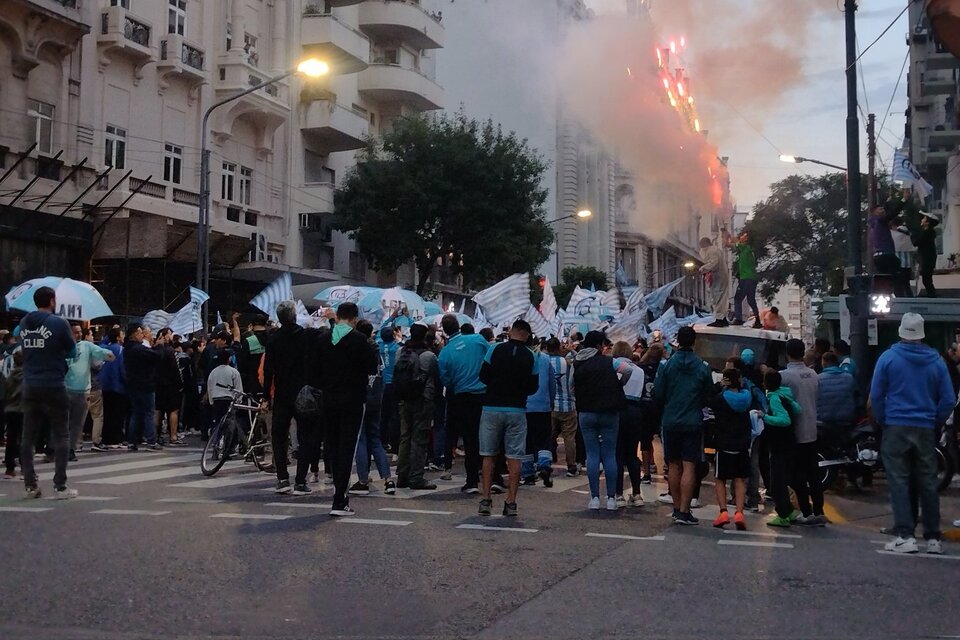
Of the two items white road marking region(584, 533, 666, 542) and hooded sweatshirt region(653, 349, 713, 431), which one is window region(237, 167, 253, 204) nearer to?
hooded sweatshirt region(653, 349, 713, 431)

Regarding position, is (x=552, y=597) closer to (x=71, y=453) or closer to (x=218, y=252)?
(x=71, y=453)

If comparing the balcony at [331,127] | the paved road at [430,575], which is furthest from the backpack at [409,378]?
the balcony at [331,127]

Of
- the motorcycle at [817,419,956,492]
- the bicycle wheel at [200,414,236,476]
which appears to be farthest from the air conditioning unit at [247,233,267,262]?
the motorcycle at [817,419,956,492]

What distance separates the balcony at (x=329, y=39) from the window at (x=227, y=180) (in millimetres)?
5259

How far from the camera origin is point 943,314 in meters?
20.0

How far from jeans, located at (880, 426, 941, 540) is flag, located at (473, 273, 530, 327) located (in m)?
14.5

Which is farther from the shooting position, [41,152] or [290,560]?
[41,152]

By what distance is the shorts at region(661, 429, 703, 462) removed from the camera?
10.4m

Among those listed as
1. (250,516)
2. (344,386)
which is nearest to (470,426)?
(344,386)

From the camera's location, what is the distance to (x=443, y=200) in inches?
1519

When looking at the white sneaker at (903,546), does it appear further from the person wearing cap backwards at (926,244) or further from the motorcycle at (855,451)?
the person wearing cap backwards at (926,244)

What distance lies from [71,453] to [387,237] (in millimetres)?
24814

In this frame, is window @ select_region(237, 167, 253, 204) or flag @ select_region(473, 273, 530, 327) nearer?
flag @ select_region(473, 273, 530, 327)

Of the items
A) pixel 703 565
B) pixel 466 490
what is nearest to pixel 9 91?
pixel 466 490
